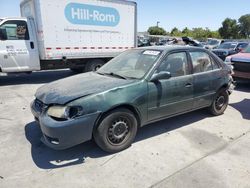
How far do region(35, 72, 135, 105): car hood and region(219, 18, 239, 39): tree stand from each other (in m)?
90.6

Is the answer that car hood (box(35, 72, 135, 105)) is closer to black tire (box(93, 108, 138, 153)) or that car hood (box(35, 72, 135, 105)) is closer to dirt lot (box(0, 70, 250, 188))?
black tire (box(93, 108, 138, 153))

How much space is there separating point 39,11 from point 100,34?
2.48m

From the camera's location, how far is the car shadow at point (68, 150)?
321 centimetres

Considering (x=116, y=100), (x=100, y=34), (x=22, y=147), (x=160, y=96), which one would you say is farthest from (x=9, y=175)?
(x=100, y=34)

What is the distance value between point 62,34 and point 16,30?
156 centimetres

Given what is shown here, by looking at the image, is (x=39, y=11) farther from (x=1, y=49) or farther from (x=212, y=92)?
(x=212, y=92)

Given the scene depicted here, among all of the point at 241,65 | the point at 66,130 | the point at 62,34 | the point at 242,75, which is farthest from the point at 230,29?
the point at 66,130

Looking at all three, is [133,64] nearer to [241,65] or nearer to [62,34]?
[62,34]

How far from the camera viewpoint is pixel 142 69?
3795mm

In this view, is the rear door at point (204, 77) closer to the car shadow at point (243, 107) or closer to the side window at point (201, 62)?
the side window at point (201, 62)

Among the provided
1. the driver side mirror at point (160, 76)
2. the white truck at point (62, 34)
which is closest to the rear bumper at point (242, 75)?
the white truck at point (62, 34)

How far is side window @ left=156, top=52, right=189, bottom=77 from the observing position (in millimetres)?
3868

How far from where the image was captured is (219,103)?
5078mm

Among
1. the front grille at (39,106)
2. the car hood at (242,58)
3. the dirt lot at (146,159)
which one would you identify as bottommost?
the dirt lot at (146,159)
